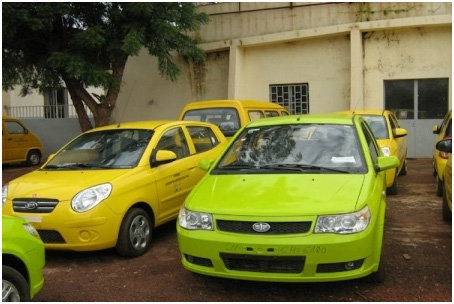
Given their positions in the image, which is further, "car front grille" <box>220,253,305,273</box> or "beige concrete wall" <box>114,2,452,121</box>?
"beige concrete wall" <box>114,2,452,121</box>

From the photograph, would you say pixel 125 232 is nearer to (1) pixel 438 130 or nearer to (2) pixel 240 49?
(1) pixel 438 130

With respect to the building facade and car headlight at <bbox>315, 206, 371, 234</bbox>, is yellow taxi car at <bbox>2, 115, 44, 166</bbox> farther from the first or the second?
car headlight at <bbox>315, 206, 371, 234</bbox>

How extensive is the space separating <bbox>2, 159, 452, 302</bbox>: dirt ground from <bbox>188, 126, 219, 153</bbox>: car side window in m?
1.41

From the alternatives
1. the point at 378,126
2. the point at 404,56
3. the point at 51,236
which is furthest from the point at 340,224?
the point at 404,56

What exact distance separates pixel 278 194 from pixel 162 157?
208cm

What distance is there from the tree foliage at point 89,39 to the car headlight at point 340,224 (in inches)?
340

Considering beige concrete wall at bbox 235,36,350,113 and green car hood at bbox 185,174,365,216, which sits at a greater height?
beige concrete wall at bbox 235,36,350,113

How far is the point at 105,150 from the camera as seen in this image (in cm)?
620

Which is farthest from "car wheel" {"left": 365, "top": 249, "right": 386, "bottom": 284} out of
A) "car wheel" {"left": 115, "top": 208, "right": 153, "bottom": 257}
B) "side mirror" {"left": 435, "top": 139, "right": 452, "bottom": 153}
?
"car wheel" {"left": 115, "top": 208, "right": 153, "bottom": 257}

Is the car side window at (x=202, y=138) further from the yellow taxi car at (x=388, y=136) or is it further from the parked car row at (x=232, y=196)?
the yellow taxi car at (x=388, y=136)

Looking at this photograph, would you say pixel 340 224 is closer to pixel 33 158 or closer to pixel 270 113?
pixel 270 113

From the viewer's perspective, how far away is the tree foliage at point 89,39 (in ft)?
36.9

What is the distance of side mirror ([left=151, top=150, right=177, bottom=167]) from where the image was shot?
231 inches

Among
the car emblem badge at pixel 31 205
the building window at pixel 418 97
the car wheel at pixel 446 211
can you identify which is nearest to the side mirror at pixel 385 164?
the car wheel at pixel 446 211
